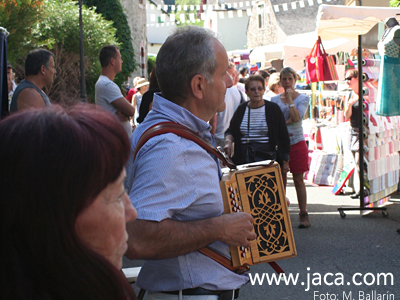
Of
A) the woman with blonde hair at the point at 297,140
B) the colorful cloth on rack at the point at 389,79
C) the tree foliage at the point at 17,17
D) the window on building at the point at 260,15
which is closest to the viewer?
the colorful cloth on rack at the point at 389,79

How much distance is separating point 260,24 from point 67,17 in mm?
26214

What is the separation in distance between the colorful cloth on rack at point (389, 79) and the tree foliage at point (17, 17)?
15.9ft

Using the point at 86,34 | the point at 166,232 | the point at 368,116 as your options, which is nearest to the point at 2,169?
the point at 166,232

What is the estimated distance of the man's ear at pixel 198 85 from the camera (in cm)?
196

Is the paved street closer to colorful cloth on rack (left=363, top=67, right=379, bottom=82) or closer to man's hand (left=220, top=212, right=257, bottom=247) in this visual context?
colorful cloth on rack (left=363, top=67, right=379, bottom=82)

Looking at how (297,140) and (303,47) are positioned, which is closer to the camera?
(297,140)

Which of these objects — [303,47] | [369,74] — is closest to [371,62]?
[369,74]

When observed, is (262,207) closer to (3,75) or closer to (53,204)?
(53,204)

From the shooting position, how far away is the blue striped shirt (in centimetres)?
173

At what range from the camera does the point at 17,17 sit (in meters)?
7.48

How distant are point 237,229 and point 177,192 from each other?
29 centimetres

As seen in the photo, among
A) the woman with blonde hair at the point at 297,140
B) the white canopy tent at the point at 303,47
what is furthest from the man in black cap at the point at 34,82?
the white canopy tent at the point at 303,47

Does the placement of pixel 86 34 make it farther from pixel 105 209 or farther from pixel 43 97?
pixel 105 209

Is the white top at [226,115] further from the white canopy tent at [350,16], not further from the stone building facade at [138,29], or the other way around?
the stone building facade at [138,29]
